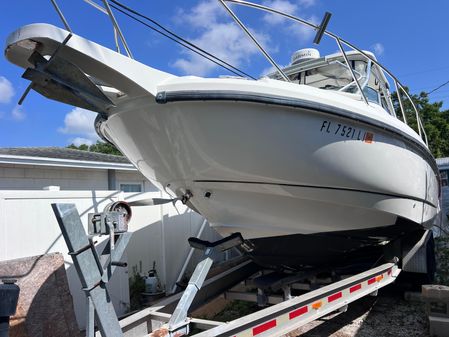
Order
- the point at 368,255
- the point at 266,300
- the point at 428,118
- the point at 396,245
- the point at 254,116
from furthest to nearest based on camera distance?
the point at 428,118
the point at 368,255
the point at 396,245
the point at 266,300
the point at 254,116

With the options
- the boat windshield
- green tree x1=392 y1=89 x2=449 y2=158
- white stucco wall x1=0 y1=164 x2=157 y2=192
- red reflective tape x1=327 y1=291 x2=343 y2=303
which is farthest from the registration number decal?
green tree x1=392 y1=89 x2=449 y2=158

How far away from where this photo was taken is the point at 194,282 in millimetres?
3328

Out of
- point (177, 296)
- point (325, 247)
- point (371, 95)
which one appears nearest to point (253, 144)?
point (325, 247)

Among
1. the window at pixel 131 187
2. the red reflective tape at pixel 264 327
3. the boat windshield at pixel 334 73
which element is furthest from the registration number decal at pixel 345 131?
the window at pixel 131 187

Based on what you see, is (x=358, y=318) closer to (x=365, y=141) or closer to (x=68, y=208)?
(x=365, y=141)

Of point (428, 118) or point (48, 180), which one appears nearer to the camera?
point (48, 180)

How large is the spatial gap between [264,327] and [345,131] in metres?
1.74

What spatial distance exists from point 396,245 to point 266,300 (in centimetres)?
189

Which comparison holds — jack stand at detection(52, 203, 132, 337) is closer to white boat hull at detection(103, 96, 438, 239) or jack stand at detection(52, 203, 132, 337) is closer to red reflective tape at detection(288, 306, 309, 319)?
white boat hull at detection(103, 96, 438, 239)

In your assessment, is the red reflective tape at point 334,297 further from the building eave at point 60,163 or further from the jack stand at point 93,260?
the building eave at point 60,163

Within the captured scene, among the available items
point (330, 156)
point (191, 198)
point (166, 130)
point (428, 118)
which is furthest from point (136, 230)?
point (428, 118)

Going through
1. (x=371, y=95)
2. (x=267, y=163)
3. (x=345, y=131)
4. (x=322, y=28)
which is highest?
(x=322, y=28)

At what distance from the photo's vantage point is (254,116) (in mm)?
3189

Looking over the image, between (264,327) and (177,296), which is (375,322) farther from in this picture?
(177,296)
